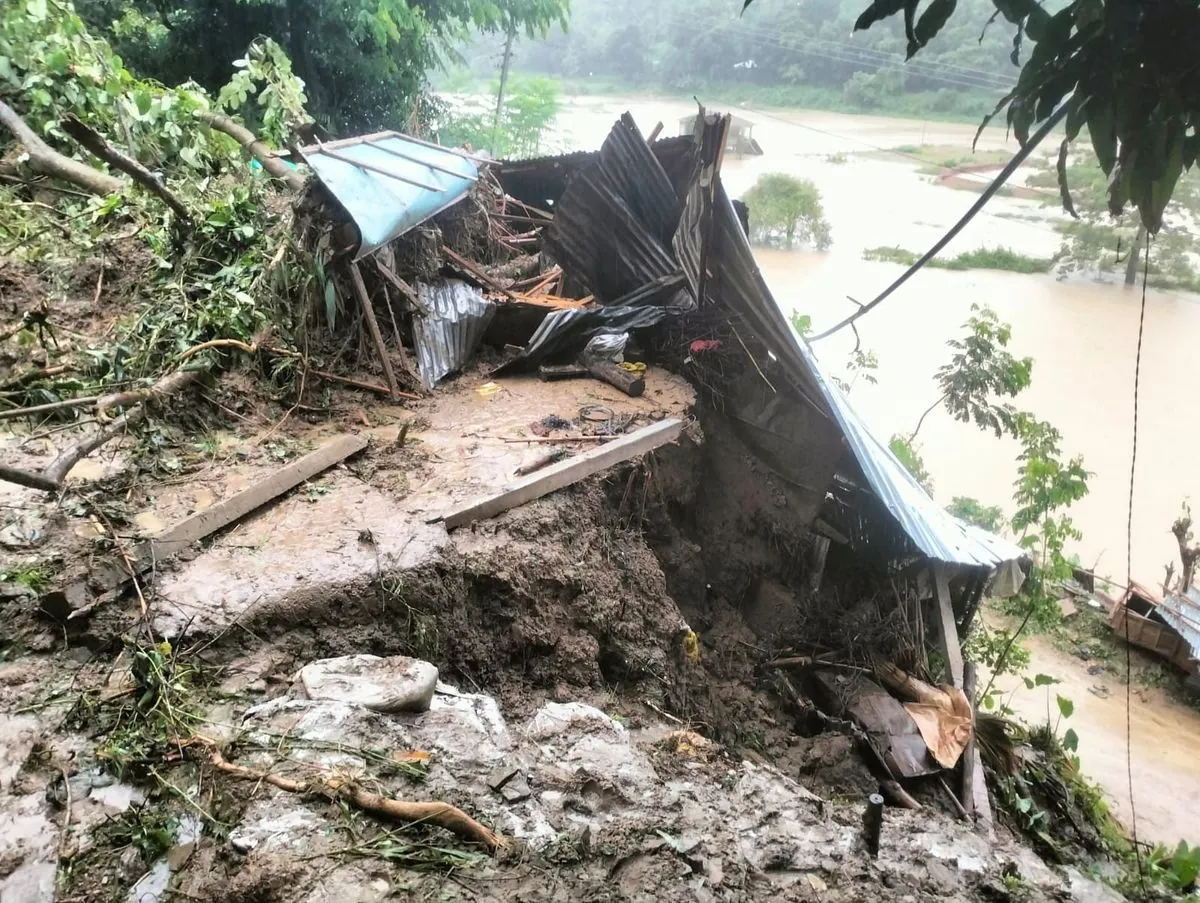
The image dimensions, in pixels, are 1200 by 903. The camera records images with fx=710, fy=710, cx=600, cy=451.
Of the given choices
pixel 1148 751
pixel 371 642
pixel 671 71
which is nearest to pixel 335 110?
pixel 671 71

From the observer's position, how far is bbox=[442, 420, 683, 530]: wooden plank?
324cm

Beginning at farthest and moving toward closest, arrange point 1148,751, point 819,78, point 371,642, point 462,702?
point 819,78 → point 1148,751 → point 371,642 → point 462,702

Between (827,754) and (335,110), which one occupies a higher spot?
(335,110)

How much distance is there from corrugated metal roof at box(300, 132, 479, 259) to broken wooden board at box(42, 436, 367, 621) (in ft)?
4.82

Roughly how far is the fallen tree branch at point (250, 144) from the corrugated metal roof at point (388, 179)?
81cm

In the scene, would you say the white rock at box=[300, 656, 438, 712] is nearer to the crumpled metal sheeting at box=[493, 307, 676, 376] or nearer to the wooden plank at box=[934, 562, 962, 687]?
the crumpled metal sheeting at box=[493, 307, 676, 376]

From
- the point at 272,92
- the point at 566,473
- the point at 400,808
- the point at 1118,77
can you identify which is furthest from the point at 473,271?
the point at 1118,77

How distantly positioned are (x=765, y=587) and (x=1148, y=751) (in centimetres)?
583

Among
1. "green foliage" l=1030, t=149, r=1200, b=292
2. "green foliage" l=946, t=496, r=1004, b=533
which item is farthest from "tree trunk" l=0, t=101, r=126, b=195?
"green foliage" l=1030, t=149, r=1200, b=292

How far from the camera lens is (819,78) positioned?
11.7m

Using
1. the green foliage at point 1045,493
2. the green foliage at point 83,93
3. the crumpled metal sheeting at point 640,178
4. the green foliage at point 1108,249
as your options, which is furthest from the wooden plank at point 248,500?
the green foliage at point 1108,249

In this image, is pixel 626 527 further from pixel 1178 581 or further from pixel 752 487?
pixel 1178 581

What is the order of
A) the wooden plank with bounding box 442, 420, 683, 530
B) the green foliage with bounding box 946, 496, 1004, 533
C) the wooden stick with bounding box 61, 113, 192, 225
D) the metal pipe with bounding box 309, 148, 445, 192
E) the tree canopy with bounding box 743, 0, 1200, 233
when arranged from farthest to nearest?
the green foliage with bounding box 946, 496, 1004, 533 < the metal pipe with bounding box 309, 148, 445, 192 < the wooden stick with bounding box 61, 113, 192, 225 < the wooden plank with bounding box 442, 420, 683, 530 < the tree canopy with bounding box 743, 0, 1200, 233

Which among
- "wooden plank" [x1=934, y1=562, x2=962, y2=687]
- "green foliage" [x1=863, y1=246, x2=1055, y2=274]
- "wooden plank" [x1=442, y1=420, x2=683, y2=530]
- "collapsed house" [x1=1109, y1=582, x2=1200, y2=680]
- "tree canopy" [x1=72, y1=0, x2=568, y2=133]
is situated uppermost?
Result: "tree canopy" [x1=72, y1=0, x2=568, y2=133]
